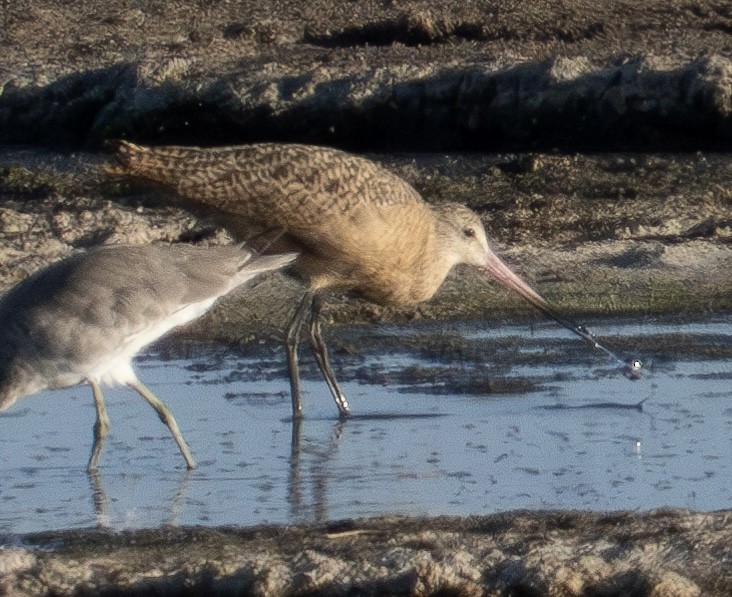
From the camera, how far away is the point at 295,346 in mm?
8078

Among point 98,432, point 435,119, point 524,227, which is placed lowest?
point 524,227

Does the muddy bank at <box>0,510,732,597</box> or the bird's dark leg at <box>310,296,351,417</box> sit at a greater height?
the muddy bank at <box>0,510,732,597</box>

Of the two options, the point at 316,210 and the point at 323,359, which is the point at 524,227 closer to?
the point at 323,359

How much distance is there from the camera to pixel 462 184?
36.8 ft

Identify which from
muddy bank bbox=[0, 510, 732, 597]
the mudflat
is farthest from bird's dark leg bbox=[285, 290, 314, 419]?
muddy bank bbox=[0, 510, 732, 597]

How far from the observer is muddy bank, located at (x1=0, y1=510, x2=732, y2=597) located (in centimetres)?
498

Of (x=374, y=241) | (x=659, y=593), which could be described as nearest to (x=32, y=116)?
(x=374, y=241)

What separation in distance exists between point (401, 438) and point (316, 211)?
Answer: 1168mm

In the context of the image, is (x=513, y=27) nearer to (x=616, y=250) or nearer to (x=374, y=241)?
(x=616, y=250)

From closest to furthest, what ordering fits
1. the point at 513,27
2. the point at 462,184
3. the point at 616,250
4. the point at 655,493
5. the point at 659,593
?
1. the point at 659,593
2. the point at 655,493
3. the point at 616,250
4. the point at 462,184
5. the point at 513,27

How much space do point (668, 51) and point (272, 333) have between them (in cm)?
442

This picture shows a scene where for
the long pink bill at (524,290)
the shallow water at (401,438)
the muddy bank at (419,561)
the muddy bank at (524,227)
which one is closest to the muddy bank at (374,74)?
the muddy bank at (524,227)

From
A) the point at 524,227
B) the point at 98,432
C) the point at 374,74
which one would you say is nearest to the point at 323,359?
the point at 98,432

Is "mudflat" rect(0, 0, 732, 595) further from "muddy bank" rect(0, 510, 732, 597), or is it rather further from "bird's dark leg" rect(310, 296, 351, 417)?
"muddy bank" rect(0, 510, 732, 597)
